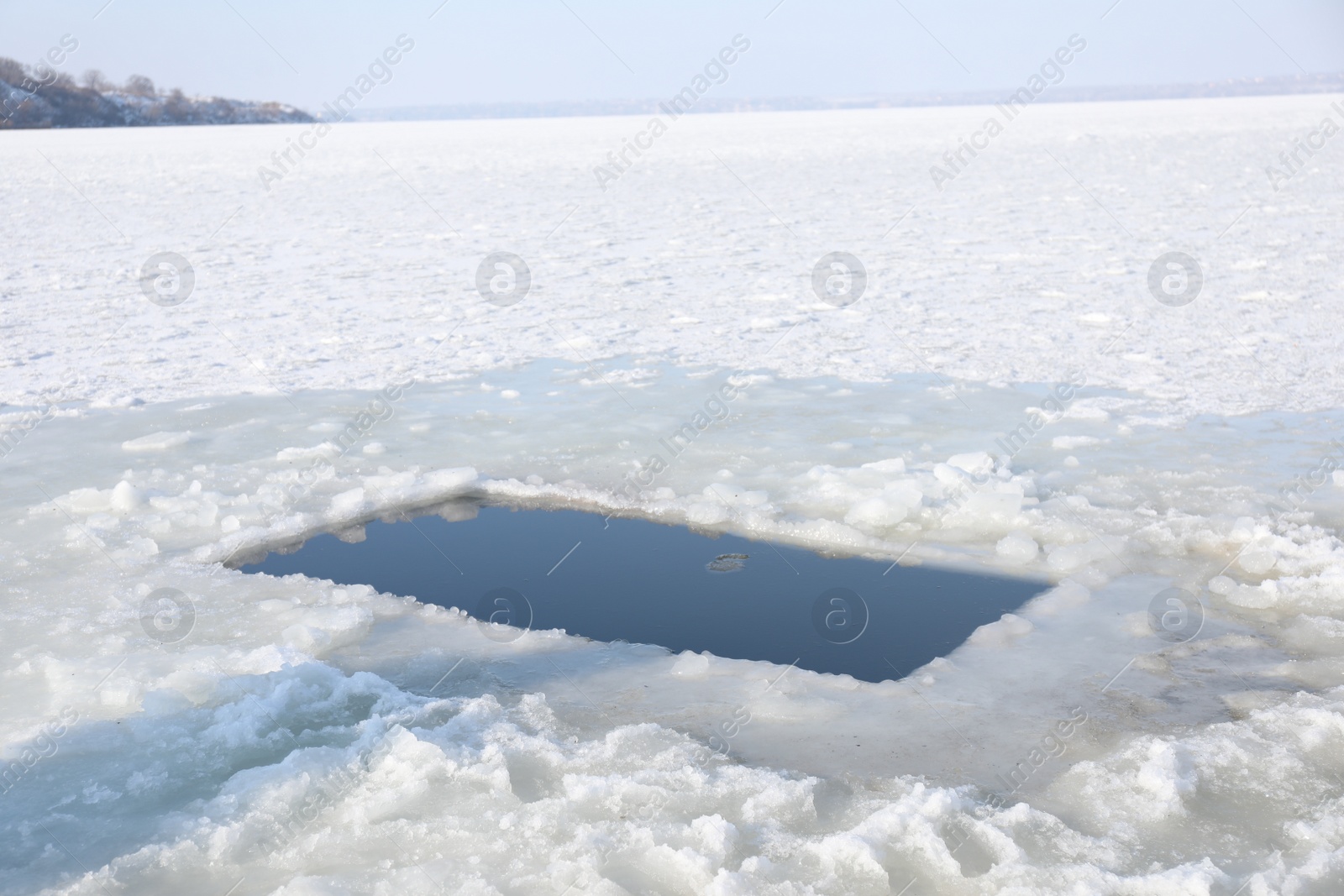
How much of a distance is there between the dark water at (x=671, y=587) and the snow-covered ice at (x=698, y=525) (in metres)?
0.15

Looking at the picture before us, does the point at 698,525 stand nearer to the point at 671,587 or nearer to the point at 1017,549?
the point at 671,587

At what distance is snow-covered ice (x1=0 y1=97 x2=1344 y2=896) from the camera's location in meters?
2.75

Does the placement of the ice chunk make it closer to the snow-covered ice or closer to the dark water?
the snow-covered ice

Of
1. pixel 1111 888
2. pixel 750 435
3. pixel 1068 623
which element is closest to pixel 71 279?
pixel 750 435

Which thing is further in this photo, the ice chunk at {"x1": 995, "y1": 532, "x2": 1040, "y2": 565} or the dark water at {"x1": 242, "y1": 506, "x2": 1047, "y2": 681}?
the ice chunk at {"x1": 995, "y1": 532, "x2": 1040, "y2": 565}

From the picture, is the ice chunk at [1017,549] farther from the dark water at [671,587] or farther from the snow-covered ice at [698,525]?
the dark water at [671,587]

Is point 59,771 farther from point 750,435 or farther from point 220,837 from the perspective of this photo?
point 750,435

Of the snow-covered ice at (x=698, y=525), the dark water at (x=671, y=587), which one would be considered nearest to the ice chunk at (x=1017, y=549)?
the snow-covered ice at (x=698, y=525)

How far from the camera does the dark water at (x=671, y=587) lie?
12.5ft

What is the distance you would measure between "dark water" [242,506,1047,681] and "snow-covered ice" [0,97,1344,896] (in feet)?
0.48

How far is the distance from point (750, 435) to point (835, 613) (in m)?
2.05

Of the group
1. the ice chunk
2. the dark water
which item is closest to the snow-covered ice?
the ice chunk

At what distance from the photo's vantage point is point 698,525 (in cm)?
479

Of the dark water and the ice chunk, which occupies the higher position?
the ice chunk
